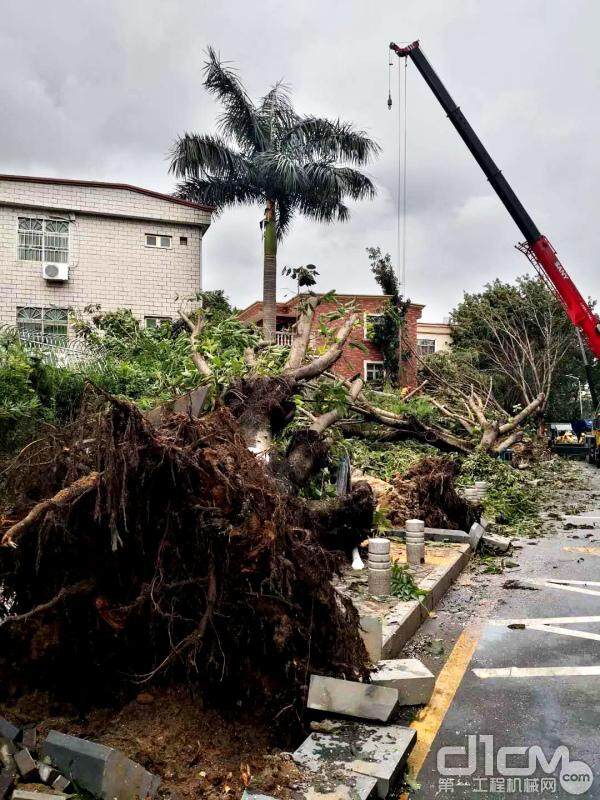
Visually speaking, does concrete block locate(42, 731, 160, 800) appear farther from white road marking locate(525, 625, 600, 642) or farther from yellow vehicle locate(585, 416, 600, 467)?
yellow vehicle locate(585, 416, 600, 467)

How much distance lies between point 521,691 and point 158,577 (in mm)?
2709

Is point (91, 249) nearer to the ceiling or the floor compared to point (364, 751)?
nearer to the ceiling

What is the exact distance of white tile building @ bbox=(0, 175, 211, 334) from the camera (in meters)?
19.6

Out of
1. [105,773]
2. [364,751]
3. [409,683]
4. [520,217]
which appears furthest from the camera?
[520,217]

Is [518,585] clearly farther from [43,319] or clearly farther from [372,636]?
[43,319]

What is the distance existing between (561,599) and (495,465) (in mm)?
10119

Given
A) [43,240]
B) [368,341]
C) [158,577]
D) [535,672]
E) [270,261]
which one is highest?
[43,240]

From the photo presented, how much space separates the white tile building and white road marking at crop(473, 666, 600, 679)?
16.4 metres

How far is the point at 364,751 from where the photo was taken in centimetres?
347

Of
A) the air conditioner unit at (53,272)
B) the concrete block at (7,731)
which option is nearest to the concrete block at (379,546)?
the concrete block at (7,731)

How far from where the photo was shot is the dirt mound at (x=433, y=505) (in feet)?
33.2

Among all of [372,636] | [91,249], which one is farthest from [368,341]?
[372,636]

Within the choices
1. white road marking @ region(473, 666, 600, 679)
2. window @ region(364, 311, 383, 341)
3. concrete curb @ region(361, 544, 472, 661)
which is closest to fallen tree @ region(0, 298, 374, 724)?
concrete curb @ region(361, 544, 472, 661)

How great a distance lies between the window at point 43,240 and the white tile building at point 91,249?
0.03 m
